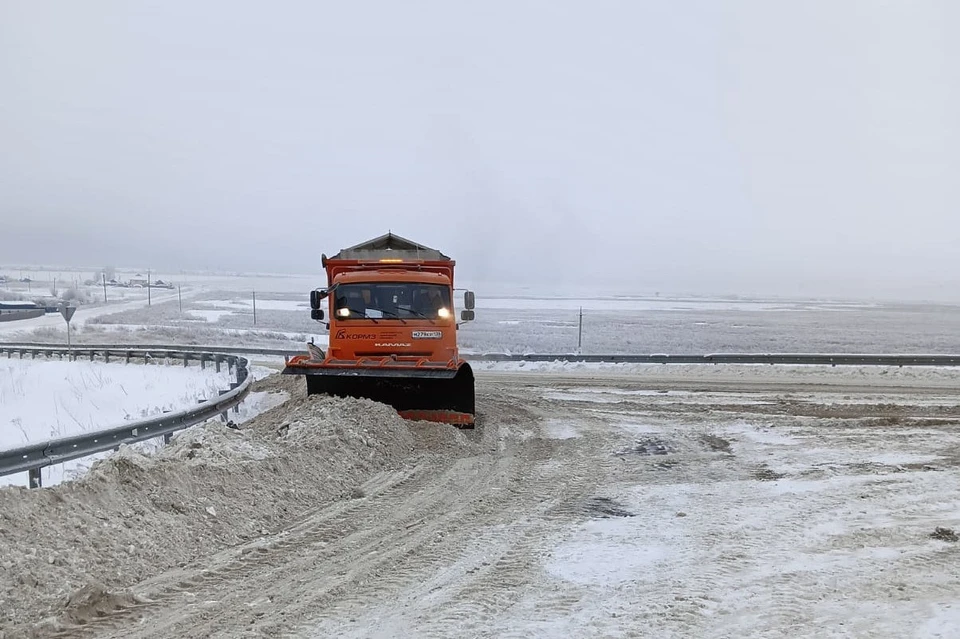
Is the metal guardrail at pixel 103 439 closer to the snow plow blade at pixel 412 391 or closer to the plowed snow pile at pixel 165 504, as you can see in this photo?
the plowed snow pile at pixel 165 504

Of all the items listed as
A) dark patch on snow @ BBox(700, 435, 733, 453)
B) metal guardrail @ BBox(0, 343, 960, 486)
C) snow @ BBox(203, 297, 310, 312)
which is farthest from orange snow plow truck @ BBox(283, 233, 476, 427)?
snow @ BBox(203, 297, 310, 312)

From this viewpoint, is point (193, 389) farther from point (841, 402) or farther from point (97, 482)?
point (841, 402)

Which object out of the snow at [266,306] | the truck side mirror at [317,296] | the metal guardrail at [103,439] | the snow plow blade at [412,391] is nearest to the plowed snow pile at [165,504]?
the metal guardrail at [103,439]

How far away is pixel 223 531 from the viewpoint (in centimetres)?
632

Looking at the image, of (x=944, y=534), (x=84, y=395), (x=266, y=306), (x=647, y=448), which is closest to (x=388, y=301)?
(x=647, y=448)

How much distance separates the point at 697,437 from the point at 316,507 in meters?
7.12

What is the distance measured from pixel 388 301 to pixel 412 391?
1887mm

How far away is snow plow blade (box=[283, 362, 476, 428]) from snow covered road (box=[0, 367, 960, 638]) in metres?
0.63

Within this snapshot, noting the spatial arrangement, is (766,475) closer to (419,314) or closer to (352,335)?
(419,314)

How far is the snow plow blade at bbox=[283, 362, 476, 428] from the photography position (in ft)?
38.3

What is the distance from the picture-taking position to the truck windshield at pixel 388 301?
1266 cm

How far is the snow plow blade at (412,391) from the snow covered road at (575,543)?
2.08 ft

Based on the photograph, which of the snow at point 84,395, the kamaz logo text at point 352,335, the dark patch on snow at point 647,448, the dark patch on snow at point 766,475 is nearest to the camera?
the dark patch on snow at point 766,475

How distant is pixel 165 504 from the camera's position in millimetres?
6406
